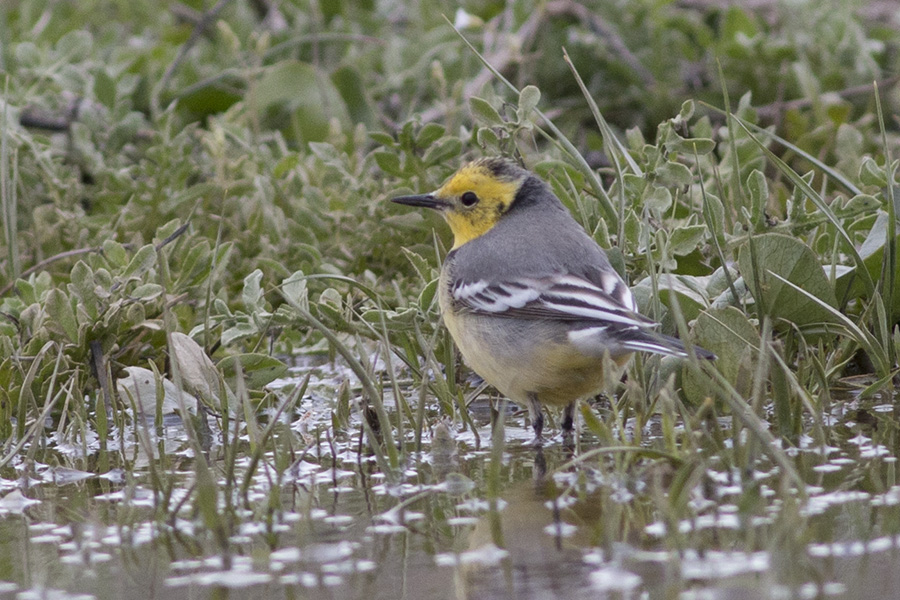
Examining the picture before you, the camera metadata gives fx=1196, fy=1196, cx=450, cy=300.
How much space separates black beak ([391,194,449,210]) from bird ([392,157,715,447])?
0.29m

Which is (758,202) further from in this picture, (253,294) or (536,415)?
(253,294)

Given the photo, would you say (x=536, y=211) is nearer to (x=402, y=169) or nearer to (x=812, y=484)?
(x=402, y=169)

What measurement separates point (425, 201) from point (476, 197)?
0.24 meters

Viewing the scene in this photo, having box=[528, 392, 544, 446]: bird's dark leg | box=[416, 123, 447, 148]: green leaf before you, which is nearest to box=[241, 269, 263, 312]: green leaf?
box=[528, 392, 544, 446]: bird's dark leg

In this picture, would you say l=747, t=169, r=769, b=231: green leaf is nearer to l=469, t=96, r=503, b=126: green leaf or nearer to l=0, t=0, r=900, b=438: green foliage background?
l=0, t=0, r=900, b=438: green foliage background

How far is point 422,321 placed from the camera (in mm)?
4699

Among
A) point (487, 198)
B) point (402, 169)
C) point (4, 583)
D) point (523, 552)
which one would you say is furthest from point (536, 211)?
point (4, 583)

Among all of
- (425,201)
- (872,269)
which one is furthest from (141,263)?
(872,269)

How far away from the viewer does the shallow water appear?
256 cm

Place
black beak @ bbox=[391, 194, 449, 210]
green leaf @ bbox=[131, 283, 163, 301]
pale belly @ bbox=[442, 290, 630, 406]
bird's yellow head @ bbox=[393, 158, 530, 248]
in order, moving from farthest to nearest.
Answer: black beak @ bbox=[391, 194, 449, 210] → bird's yellow head @ bbox=[393, 158, 530, 248] → green leaf @ bbox=[131, 283, 163, 301] → pale belly @ bbox=[442, 290, 630, 406]

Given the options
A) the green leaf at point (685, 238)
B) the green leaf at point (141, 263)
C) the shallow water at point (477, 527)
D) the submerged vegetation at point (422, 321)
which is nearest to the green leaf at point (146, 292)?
the submerged vegetation at point (422, 321)

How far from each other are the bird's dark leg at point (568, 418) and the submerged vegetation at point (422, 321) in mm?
91

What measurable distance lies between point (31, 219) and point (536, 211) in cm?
303

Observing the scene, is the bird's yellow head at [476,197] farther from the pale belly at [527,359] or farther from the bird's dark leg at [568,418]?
the bird's dark leg at [568,418]
